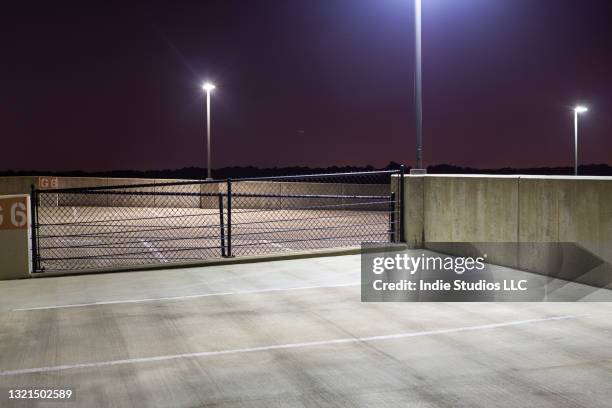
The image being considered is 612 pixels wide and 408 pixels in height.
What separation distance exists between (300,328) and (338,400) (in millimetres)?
2263

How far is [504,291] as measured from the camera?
929 centimetres

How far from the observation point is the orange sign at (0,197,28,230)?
1088cm

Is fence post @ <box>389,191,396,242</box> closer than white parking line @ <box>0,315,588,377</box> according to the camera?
No

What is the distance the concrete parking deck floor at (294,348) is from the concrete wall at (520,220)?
1332mm

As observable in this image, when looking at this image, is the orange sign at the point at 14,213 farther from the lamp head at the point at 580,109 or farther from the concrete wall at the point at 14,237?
the lamp head at the point at 580,109

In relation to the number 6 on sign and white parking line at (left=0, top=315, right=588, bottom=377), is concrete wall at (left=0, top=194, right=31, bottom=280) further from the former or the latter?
white parking line at (left=0, top=315, right=588, bottom=377)

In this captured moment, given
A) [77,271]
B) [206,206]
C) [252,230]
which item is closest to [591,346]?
[77,271]

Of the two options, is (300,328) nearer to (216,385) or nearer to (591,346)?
(216,385)

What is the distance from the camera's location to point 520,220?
10.6 m

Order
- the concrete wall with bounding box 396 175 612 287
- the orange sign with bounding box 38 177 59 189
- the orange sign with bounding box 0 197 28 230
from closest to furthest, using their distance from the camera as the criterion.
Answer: the concrete wall with bounding box 396 175 612 287 < the orange sign with bounding box 0 197 28 230 < the orange sign with bounding box 38 177 59 189

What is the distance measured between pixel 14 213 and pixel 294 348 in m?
6.35

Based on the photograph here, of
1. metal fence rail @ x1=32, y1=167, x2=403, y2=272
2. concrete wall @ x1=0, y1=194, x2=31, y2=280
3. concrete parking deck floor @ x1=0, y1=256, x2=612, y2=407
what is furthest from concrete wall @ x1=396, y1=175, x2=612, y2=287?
concrete wall @ x1=0, y1=194, x2=31, y2=280

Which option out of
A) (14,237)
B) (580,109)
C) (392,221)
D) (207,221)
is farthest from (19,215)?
(580,109)

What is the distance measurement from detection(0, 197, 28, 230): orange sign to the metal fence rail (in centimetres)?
31
